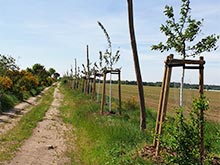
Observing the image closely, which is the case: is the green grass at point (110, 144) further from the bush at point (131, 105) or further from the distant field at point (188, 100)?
the bush at point (131, 105)

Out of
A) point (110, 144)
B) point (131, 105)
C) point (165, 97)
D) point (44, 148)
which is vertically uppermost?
point (165, 97)

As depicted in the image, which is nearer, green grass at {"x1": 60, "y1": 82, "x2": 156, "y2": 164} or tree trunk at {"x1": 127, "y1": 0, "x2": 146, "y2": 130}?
green grass at {"x1": 60, "y1": 82, "x2": 156, "y2": 164}

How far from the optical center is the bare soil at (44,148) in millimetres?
9602

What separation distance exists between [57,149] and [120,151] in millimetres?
3297

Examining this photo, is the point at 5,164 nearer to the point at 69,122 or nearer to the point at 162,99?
the point at 162,99

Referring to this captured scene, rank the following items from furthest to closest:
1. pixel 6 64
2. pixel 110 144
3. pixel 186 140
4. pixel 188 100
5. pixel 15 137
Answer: pixel 6 64, pixel 15 137, pixel 110 144, pixel 188 100, pixel 186 140

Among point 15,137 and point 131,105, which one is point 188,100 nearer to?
point 15,137

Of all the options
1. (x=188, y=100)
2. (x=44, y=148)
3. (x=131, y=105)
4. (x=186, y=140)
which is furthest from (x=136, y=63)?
(x=131, y=105)

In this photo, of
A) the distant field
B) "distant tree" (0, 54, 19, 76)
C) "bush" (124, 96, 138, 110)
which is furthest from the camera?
"distant tree" (0, 54, 19, 76)

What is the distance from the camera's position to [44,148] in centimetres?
1137

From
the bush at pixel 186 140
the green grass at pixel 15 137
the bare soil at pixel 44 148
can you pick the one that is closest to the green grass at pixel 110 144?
the bare soil at pixel 44 148

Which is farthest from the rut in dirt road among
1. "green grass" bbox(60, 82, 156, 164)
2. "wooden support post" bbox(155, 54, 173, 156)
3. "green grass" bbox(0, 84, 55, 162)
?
"wooden support post" bbox(155, 54, 173, 156)

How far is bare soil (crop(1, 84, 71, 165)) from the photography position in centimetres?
960

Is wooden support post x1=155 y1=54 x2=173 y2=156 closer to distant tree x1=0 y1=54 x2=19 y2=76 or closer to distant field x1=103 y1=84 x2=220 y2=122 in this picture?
distant field x1=103 y1=84 x2=220 y2=122
